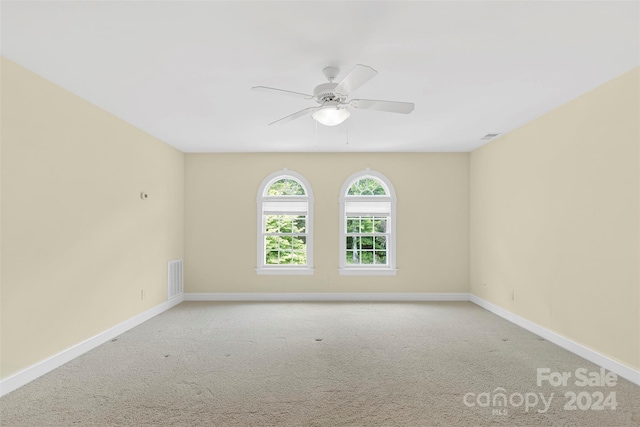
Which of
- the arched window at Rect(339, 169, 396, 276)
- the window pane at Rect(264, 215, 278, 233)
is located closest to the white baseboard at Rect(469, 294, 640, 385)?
the arched window at Rect(339, 169, 396, 276)

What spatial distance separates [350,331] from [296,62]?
3.22 meters

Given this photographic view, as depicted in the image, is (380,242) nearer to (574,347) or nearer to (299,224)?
(299,224)

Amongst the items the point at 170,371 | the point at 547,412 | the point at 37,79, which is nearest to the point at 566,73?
the point at 547,412

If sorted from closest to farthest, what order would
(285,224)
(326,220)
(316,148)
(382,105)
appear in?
(382,105), (316,148), (326,220), (285,224)

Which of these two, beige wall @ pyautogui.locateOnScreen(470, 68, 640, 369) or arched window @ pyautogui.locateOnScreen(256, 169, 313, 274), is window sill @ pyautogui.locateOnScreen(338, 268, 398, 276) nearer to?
arched window @ pyautogui.locateOnScreen(256, 169, 313, 274)

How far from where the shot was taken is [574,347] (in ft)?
12.0

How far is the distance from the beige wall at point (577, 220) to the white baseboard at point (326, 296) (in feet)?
3.83

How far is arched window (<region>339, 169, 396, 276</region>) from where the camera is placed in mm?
6414

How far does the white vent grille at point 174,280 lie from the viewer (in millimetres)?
5754

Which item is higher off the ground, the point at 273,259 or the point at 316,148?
the point at 316,148

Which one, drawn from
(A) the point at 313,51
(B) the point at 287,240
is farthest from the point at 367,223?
(A) the point at 313,51

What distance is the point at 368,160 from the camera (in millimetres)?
6453

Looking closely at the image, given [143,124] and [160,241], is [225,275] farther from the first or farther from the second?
[143,124]

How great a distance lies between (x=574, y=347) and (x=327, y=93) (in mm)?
3589
